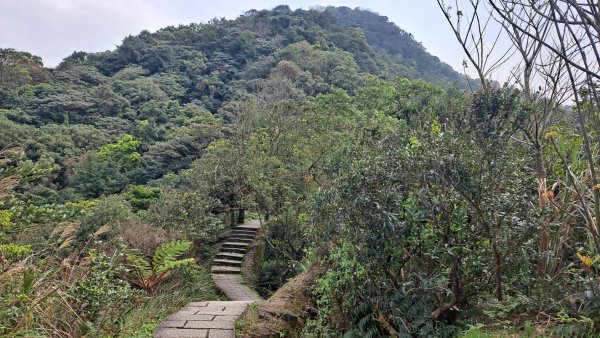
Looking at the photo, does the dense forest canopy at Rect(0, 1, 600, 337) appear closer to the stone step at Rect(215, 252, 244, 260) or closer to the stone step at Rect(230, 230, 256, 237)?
the stone step at Rect(215, 252, 244, 260)

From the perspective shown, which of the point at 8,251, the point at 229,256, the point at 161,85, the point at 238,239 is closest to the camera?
the point at 8,251

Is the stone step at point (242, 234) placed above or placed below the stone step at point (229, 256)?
above

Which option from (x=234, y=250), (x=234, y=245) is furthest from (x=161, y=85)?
(x=234, y=250)

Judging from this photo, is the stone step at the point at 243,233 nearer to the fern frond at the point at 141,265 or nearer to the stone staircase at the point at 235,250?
the stone staircase at the point at 235,250

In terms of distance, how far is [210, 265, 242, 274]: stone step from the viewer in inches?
394

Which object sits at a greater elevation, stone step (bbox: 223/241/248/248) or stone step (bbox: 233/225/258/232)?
stone step (bbox: 233/225/258/232)

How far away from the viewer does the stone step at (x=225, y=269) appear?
10000 millimetres

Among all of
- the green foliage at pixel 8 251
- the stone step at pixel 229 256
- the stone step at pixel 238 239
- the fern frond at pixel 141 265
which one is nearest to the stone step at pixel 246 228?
the stone step at pixel 238 239

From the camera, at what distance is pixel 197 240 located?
10922 millimetres

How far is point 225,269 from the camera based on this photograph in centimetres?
1010

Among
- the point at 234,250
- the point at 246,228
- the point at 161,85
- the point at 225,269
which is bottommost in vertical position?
the point at 225,269

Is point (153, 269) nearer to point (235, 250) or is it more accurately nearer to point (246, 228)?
point (235, 250)

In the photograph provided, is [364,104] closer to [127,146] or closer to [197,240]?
[197,240]

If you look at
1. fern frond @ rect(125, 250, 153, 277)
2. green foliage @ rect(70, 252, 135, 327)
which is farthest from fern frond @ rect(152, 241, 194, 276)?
green foliage @ rect(70, 252, 135, 327)
